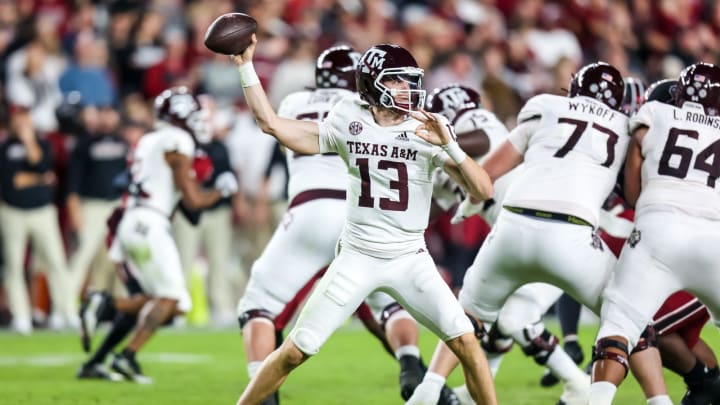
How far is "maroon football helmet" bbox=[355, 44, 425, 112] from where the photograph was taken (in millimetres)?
6594

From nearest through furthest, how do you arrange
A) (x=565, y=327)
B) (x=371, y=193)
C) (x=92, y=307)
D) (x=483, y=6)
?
(x=371, y=193) < (x=565, y=327) < (x=92, y=307) < (x=483, y=6)

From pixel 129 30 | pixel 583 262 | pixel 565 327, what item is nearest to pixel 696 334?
pixel 583 262

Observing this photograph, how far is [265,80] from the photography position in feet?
50.5

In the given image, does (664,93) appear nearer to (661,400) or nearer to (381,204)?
(661,400)

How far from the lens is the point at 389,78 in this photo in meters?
6.62

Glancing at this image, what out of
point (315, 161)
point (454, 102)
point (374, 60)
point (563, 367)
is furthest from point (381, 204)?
point (454, 102)

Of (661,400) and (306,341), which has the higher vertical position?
(306,341)

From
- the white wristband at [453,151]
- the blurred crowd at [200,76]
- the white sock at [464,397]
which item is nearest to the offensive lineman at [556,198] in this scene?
the white sock at [464,397]

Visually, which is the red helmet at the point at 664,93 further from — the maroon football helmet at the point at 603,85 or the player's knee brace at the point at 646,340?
the player's knee brace at the point at 646,340

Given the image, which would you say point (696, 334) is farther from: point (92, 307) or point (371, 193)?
point (92, 307)

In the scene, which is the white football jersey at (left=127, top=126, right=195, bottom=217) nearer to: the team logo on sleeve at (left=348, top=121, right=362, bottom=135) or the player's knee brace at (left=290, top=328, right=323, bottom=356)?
the team logo on sleeve at (left=348, top=121, right=362, bottom=135)

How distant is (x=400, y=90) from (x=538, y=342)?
2076 mm

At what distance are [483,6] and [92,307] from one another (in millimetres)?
9046

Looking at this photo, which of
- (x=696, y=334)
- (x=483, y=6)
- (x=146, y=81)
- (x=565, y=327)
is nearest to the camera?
(x=696, y=334)
